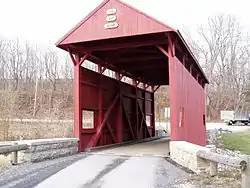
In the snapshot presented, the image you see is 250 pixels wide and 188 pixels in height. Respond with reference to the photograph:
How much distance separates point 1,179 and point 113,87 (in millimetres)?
7915

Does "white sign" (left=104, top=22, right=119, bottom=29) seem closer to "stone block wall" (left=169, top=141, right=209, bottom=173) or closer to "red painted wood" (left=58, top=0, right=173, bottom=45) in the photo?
"red painted wood" (left=58, top=0, right=173, bottom=45)

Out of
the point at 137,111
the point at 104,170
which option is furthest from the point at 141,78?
the point at 104,170

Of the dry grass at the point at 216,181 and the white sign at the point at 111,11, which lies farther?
the white sign at the point at 111,11

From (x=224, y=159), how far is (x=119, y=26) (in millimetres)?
5598

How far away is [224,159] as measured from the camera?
17.0ft

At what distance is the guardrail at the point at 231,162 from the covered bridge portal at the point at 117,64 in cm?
291

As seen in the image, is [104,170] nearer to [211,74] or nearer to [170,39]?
Result: [170,39]

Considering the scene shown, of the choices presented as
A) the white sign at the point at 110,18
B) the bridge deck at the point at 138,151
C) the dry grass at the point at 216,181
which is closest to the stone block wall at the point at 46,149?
the bridge deck at the point at 138,151

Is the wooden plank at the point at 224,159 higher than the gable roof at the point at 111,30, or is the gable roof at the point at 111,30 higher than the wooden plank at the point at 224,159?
the gable roof at the point at 111,30

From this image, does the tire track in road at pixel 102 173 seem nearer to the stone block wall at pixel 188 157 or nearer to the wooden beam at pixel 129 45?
the stone block wall at pixel 188 157

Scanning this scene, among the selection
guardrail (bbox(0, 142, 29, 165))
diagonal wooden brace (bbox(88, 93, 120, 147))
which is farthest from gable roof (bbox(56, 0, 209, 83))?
guardrail (bbox(0, 142, 29, 165))

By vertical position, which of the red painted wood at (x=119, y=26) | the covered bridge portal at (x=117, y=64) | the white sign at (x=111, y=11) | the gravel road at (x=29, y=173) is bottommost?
the gravel road at (x=29, y=173)

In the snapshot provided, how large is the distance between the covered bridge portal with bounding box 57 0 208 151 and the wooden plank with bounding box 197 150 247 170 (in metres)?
2.85

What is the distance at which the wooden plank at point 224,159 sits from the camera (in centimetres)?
459
